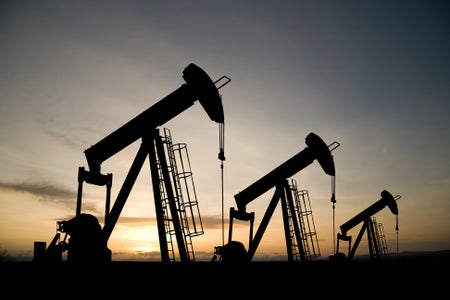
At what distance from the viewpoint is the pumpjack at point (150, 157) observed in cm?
722

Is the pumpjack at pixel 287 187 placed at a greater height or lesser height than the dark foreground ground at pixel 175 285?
greater

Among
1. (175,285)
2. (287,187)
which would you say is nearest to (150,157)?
(175,285)

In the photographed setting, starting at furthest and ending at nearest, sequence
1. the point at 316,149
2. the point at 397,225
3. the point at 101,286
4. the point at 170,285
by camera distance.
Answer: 1. the point at 397,225
2. the point at 316,149
3. the point at 170,285
4. the point at 101,286

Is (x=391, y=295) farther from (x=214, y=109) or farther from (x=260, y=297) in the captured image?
(x=214, y=109)

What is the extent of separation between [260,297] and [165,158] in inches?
184

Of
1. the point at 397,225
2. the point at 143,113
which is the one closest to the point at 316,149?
the point at 143,113

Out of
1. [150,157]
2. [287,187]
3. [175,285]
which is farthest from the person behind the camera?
[287,187]

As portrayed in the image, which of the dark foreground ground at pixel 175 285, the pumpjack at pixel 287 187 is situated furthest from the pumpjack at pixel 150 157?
the pumpjack at pixel 287 187

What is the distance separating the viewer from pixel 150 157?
781 centimetres

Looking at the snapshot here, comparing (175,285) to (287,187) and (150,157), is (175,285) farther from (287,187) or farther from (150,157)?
(287,187)

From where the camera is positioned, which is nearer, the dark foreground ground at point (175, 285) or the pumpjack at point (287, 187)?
the dark foreground ground at point (175, 285)

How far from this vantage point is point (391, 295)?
4.72 metres

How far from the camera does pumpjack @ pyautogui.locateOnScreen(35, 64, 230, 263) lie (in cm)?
722

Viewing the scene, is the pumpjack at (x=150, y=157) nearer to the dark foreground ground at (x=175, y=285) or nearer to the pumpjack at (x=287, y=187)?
the dark foreground ground at (x=175, y=285)
